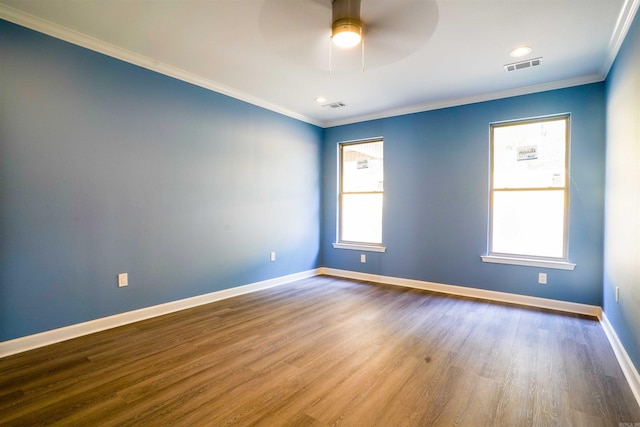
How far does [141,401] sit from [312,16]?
298cm

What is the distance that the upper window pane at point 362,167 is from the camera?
→ 516 centimetres

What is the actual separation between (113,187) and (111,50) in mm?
1332

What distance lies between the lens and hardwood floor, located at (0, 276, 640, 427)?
1.75m

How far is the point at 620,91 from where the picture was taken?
2637mm

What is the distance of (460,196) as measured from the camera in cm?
430

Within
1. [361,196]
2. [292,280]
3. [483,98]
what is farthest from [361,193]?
[483,98]

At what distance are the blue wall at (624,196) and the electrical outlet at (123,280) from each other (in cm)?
419

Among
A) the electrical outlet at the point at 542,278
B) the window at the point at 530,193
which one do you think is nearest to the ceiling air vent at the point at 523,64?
the window at the point at 530,193

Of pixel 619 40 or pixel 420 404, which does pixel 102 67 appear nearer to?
pixel 420 404

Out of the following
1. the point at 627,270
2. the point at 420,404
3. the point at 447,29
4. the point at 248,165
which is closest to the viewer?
the point at 420,404

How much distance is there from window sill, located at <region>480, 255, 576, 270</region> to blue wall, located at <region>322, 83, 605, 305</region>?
0.06 m

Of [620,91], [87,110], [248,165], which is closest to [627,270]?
[620,91]

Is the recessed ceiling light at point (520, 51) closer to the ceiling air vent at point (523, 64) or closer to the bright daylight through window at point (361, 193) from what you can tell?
the ceiling air vent at point (523, 64)

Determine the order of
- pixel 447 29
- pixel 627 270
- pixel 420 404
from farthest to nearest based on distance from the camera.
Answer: pixel 447 29
pixel 627 270
pixel 420 404
